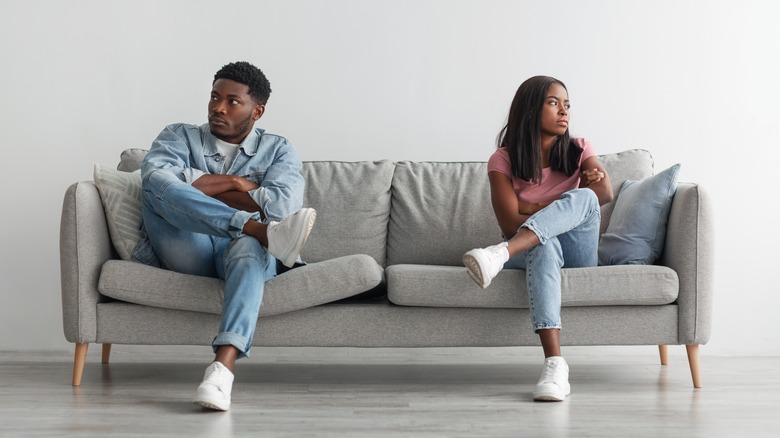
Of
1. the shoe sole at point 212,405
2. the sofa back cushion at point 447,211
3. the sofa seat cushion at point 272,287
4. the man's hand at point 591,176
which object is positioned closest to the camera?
the shoe sole at point 212,405

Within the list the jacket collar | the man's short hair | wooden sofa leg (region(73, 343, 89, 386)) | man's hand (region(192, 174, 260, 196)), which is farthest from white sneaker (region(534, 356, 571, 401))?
wooden sofa leg (region(73, 343, 89, 386))

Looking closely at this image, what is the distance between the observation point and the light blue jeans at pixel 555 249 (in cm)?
265

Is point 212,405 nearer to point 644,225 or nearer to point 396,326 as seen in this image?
point 396,326

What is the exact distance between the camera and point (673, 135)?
384 centimetres

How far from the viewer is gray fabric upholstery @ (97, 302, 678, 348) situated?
110 inches

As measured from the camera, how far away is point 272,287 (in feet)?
8.94

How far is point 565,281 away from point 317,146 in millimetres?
1503

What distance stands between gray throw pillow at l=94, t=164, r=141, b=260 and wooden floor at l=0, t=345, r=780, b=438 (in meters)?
0.48

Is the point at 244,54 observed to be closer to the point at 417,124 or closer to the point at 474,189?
the point at 417,124

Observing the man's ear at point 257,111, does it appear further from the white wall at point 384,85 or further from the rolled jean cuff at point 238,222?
the white wall at point 384,85

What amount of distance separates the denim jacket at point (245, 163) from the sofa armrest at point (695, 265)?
50.7 inches

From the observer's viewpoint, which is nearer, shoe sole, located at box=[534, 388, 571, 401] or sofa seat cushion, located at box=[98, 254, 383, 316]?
shoe sole, located at box=[534, 388, 571, 401]

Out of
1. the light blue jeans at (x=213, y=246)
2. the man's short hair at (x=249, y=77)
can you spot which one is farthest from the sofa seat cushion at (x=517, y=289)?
the man's short hair at (x=249, y=77)

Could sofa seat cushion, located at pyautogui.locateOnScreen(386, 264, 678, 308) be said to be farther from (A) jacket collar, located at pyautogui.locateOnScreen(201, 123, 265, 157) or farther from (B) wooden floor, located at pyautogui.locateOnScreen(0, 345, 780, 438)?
(A) jacket collar, located at pyautogui.locateOnScreen(201, 123, 265, 157)
